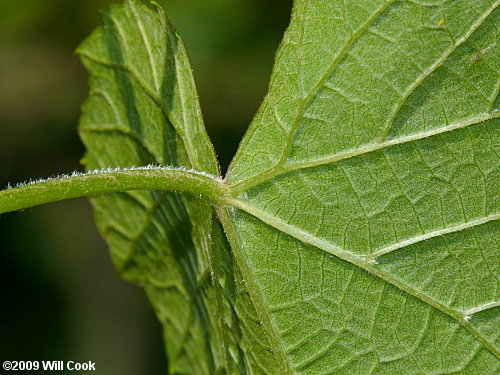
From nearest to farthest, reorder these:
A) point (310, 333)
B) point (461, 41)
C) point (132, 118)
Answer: point (461, 41) < point (310, 333) < point (132, 118)

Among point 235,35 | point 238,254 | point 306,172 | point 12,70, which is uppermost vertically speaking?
point 12,70

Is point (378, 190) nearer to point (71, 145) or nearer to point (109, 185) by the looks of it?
point (109, 185)

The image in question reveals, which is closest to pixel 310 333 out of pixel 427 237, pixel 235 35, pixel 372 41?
pixel 427 237

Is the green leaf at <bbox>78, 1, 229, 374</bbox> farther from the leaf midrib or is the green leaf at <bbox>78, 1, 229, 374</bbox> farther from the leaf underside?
the leaf midrib

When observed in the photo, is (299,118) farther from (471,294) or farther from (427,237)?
(471,294)

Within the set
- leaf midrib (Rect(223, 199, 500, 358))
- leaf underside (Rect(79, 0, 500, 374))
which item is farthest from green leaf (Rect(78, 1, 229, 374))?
leaf midrib (Rect(223, 199, 500, 358))
